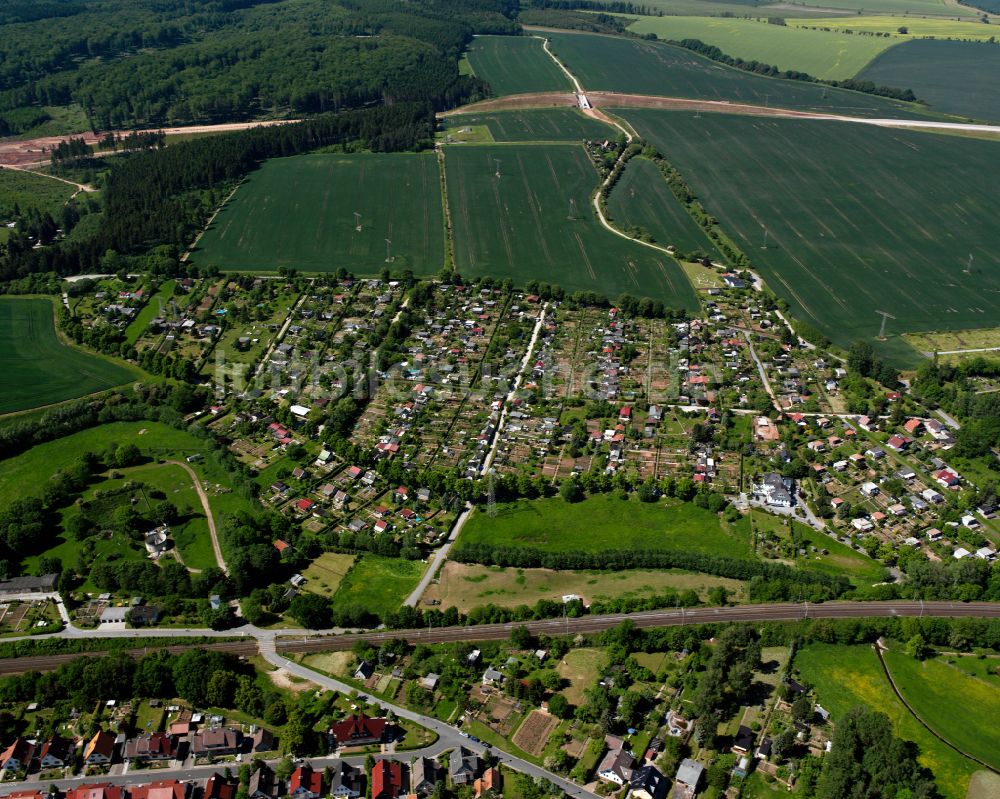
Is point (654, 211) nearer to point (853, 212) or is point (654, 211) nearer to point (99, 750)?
point (853, 212)

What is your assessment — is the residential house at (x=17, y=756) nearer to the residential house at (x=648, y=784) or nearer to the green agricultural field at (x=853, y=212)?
the residential house at (x=648, y=784)

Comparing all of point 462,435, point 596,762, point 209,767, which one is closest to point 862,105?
point 462,435

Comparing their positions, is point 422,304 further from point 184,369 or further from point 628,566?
point 628,566

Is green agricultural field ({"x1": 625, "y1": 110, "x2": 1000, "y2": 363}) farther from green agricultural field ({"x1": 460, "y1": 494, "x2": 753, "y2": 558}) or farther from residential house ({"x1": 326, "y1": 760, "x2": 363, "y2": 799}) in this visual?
residential house ({"x1": 326, "y1": 760, "x2": 363, "y2": 799})

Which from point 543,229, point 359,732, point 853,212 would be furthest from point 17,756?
point 853,212

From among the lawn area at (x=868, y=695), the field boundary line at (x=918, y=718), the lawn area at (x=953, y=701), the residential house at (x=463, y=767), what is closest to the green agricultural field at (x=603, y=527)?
the lawn area at (x=868, y=695)
